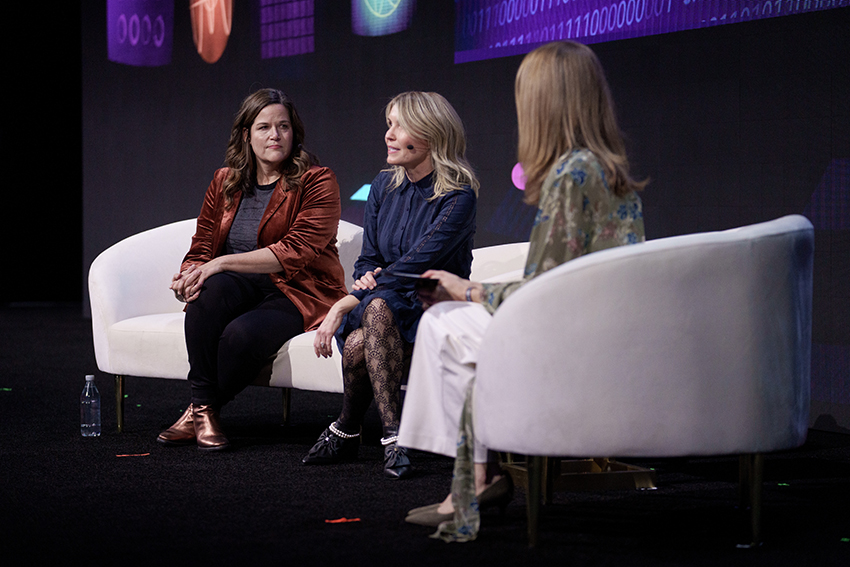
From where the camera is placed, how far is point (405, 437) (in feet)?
7.27

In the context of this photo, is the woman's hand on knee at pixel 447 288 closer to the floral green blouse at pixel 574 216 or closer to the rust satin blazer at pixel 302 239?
the floral green blouse at pixel 574 216

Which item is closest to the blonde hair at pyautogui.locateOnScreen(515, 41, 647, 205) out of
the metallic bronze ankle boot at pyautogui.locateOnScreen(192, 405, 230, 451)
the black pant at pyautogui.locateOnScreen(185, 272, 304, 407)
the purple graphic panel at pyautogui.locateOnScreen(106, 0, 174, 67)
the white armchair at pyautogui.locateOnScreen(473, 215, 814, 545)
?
the white armchair at pyautogui.locateOnScreen(473, 215, 814, 545)

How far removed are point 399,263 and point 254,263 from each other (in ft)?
2.08

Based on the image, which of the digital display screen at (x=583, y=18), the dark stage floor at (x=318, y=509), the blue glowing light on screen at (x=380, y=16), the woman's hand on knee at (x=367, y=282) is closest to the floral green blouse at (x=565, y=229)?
the dark stage floor at (x=318, y=509)

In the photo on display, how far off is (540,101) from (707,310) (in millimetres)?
554

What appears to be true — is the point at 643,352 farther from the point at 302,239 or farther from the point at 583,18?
the point at 583,18

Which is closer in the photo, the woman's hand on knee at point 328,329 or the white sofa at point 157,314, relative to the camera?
the woman's hand on knee at point 328,329

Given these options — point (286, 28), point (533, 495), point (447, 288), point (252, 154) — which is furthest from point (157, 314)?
point (286, 28)

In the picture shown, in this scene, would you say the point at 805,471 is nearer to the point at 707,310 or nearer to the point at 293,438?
the point at 707,310

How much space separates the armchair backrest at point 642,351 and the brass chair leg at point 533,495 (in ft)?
0.22

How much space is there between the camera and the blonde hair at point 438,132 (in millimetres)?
2957

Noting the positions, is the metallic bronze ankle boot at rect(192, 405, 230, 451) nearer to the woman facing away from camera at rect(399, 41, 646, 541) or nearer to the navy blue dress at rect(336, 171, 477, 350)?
the navy blue dress at rect(336, 171, 477, 350)

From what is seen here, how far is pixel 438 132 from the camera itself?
2.98 meters

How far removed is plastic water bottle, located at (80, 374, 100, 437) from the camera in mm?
3486
